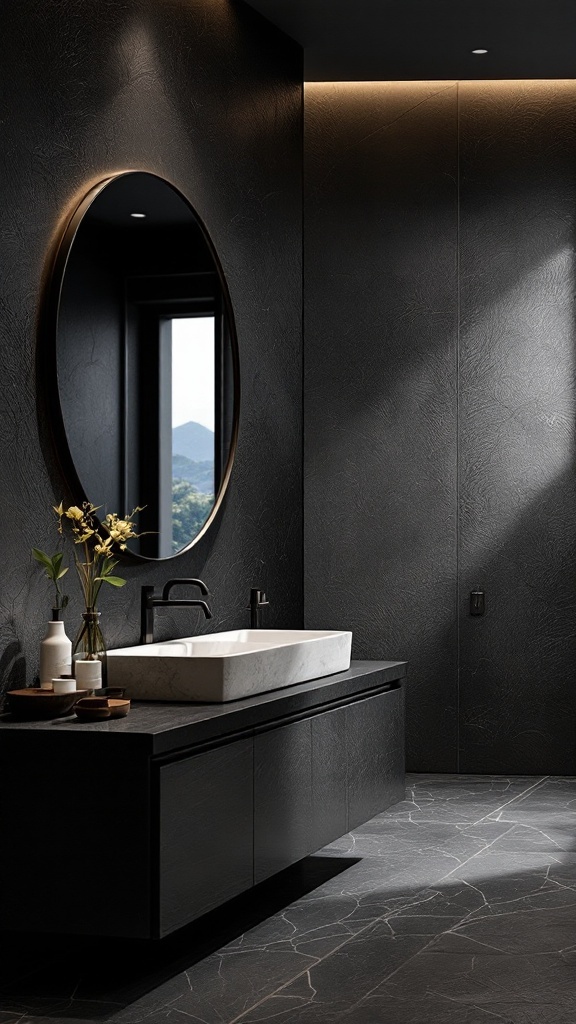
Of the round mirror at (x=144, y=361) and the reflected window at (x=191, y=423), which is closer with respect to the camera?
the round mirror at (x=144, y=361)

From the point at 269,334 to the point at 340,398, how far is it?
1023 millimetres

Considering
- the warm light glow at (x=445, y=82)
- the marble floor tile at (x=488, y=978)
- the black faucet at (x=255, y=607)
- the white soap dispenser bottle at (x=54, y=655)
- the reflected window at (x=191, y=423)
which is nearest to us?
the marble floor tile at (x=488, y=978)

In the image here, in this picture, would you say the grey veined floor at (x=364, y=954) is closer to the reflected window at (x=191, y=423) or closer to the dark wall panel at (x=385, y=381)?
the reflected window at (x=191, y=423)

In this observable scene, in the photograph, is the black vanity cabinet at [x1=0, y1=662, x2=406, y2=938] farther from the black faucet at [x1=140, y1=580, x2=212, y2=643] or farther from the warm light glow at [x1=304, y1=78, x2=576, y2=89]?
the warm light glow at [x1=304, y1=78, x2=576, y2=89]

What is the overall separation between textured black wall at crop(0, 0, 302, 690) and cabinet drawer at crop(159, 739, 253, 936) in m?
0.53

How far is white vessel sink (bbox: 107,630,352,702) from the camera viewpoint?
3.26 metres

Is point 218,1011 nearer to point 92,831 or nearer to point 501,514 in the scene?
point 92,831

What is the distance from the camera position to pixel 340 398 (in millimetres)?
5785

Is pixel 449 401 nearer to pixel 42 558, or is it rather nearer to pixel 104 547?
pixel 104 547

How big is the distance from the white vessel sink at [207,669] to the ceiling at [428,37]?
2.40m

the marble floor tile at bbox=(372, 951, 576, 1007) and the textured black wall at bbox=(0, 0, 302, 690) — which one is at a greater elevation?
the textured black wall at bbox=(0, 0, 302, 690)

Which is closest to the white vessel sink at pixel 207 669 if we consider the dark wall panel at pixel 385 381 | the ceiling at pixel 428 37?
the dark wall panel at pixel 385 381

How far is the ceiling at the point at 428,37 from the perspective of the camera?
4.82m

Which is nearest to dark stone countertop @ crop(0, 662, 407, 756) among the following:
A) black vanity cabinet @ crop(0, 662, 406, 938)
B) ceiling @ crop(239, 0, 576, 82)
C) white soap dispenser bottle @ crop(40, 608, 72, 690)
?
black vanity cabinet @ crop(0, 662, 406, 938)
